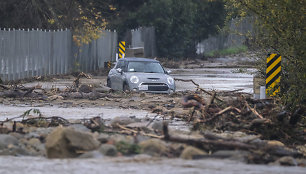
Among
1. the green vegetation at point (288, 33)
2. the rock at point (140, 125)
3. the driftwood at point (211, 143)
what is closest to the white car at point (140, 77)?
the green vegetation at point (288, 33)

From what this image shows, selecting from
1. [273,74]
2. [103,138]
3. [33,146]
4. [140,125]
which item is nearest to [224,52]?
[273,74]

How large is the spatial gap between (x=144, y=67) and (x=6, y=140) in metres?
16.0

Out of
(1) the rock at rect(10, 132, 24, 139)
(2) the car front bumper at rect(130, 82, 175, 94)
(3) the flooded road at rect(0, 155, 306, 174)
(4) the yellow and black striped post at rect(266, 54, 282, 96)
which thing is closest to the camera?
(3) the flooded road at rect(0, 155, 306, 174)

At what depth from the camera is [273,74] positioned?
20.0 m

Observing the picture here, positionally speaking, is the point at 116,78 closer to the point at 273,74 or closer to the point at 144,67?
the point at 144,67

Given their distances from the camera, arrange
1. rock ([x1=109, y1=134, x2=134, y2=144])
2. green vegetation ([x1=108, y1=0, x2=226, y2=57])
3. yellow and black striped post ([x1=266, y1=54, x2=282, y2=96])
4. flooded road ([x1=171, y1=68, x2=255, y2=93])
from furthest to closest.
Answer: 1. green vegetation ([x1=108, y1=0, x2=226, y2=57])
2. flooded road ([x1=171, y1=68, x2=255, y2=93])
3. yellow and black striped post ([x1=266, y1=54, x2=282, y2=96])
4. rock ([x1=109, y1=134, x2=134, y2=144])

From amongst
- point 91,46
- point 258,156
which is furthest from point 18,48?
point 258,156

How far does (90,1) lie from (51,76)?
711 inches

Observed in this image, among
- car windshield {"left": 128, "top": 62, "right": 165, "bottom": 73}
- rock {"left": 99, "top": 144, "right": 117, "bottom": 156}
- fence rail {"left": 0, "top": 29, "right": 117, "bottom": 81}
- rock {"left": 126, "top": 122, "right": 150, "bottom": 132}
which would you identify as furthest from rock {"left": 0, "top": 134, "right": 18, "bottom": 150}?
fence rail {"left": 0, "top": 29, "right": 117, "bottom": 81}

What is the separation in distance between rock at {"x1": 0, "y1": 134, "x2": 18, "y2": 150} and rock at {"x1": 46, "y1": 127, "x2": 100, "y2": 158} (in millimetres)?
870

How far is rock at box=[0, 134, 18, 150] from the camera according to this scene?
12016 mm

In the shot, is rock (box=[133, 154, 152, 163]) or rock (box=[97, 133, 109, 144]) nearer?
rock (box=[133, 154, 152, 163])

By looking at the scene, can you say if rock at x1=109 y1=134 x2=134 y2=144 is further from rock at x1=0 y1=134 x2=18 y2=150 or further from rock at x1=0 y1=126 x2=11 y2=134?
rock at x1=0 y1=126 x2=11 y2=134

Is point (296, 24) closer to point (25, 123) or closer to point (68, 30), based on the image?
point (25, 123)
